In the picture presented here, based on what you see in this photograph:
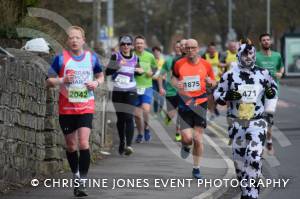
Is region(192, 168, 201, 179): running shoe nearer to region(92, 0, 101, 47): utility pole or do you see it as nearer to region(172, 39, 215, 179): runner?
region(172, 39, 215, 179): runner

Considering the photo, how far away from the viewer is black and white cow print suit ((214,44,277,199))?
31.9ft

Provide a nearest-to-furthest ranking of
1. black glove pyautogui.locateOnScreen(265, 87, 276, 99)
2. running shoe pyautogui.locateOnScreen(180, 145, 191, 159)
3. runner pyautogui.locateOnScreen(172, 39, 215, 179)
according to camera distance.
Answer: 1. black glove pyautogui.locateOnScreen(265, 87, 276, 99)
2. runner pyautogui.locateOnScreen(172, 39, 215, 179)
3. running shoe pyautogui.locateOnScreen(180, 145, 191, 159)

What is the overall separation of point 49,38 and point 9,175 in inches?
172

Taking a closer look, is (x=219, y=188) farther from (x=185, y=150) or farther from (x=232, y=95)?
(x=185, y=150)

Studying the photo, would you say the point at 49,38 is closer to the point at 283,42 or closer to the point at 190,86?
the point at 190,86

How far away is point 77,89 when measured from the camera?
1002 cm

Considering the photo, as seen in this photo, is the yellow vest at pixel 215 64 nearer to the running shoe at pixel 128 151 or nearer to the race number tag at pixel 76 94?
the running shoe at pixel 128 151

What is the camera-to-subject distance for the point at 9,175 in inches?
399

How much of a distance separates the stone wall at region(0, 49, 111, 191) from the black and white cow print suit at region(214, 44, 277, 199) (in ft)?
7.42

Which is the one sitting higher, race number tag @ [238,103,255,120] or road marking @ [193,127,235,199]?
race number tag @ [238,103,255,120]

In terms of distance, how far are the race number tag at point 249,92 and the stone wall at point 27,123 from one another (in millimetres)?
2495

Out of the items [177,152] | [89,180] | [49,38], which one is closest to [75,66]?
[89,180]

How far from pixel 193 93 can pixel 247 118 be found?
101 inches

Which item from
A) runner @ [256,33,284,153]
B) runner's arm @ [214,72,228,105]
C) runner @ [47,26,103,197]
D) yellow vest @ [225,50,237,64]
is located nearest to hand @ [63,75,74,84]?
runner @ [47,26,103,197]
